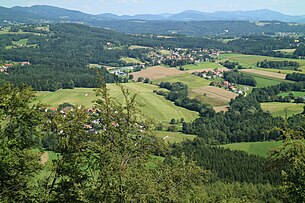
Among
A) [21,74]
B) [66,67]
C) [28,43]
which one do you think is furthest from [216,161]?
[28,43]

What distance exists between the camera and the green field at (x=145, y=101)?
73194 mm

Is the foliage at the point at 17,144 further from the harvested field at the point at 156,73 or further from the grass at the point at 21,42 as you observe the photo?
the grass at the point at 21,42

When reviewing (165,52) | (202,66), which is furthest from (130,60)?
(202,66)

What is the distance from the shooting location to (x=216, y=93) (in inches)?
3597

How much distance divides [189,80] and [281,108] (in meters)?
40.7

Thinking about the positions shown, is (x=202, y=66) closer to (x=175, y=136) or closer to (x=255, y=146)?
(x=175, y=136)

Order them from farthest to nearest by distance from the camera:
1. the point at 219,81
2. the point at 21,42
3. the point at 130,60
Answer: the point at 21,42, the point at 130,60, the point at 219,81

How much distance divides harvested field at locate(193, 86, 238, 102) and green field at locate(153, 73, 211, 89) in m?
4.81

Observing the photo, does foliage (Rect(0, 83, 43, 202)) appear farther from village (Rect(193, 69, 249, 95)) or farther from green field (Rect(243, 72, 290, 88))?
green field (Rect(243, 72, 290, 88))

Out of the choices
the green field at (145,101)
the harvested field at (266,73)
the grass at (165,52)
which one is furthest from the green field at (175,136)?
the grass at (165,52)

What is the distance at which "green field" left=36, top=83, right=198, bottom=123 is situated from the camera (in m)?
73.2

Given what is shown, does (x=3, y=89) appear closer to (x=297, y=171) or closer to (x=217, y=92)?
(x=297, y=171)

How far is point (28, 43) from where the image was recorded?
17512 centimetres

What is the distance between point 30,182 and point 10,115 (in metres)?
2.72
